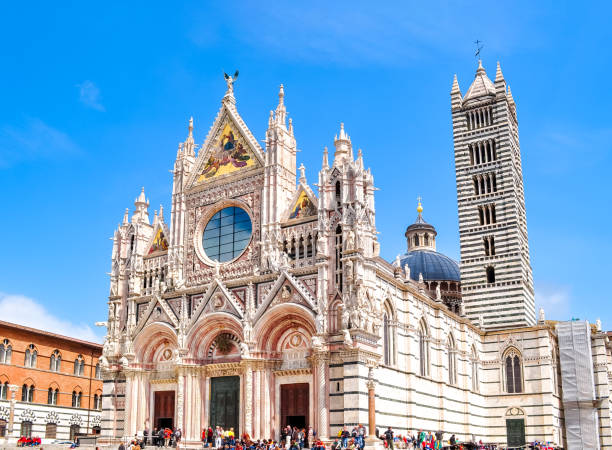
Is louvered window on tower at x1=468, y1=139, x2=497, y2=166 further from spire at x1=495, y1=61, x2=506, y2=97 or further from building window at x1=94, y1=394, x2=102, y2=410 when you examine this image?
building window at x1=94, y1=394, x2=102, y2=410

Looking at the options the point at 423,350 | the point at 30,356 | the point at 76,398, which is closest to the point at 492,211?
the point at 423,350

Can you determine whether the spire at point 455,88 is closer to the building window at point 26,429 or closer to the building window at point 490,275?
the building window at point 490,275

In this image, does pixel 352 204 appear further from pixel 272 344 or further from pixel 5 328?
pixel 5 328

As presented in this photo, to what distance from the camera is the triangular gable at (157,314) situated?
35.1m

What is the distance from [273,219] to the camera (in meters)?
33.4

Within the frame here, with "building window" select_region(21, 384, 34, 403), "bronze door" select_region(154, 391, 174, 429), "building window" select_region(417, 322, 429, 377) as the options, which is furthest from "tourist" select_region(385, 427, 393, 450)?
"building window" select_region(21, 384, 34, 403)

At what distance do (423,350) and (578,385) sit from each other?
1470 cm

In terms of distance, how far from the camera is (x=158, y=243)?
38188mm

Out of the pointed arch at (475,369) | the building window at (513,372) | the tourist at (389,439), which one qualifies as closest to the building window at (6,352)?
the tourist at (389,439)

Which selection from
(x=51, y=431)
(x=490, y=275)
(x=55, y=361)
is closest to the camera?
(x=51, y=431)

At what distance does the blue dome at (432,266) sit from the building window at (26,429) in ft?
102

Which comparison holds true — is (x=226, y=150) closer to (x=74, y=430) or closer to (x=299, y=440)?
(x=299, y=440)

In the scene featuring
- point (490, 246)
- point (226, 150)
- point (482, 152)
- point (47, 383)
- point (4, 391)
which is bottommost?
point (4, 391)

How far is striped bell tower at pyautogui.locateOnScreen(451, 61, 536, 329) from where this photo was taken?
45906mm
